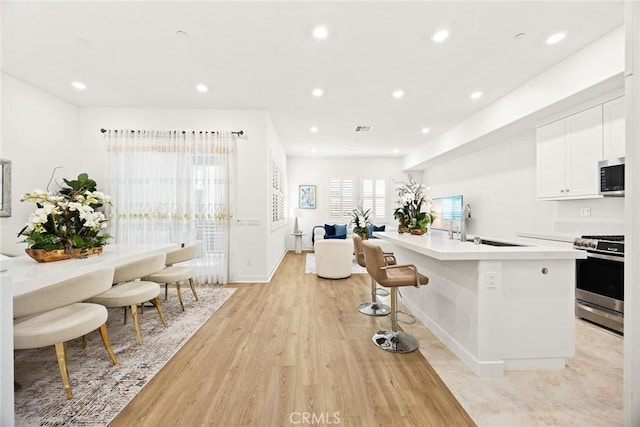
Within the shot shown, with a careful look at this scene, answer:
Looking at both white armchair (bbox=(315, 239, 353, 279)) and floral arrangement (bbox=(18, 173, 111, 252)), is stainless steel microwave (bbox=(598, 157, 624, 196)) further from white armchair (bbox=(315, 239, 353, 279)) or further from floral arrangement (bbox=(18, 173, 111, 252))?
floral arrangement (bbox=(18, 173, 111, 252))

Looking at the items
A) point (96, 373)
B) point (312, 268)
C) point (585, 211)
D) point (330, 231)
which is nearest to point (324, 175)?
point (330, 231)

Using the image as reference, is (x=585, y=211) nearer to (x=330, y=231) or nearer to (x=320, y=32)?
(x=320, y=32)

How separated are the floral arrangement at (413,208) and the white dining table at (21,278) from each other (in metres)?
2.93

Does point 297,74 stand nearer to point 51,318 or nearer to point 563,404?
point 51,318

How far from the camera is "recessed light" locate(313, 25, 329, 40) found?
8.32 ft

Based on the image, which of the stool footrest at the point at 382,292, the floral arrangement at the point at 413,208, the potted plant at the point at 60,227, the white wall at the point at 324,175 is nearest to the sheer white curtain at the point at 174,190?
the potted plant at the point at 60,227

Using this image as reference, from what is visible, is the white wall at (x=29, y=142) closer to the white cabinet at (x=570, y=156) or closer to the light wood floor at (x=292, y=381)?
the light wood floor at (x=292, y=381)

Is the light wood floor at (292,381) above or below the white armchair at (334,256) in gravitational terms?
below

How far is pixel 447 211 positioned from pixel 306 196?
162 inches

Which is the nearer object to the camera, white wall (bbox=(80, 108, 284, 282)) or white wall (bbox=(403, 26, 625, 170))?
white wall (bbox=(403, 26, 625, 170))

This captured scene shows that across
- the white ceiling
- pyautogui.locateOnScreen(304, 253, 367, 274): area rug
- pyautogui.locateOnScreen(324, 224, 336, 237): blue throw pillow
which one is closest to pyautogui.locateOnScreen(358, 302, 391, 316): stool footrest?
pyautogui.locateOnScreen(304, 253, 367, 274): area rug

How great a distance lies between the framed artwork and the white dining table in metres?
5.51

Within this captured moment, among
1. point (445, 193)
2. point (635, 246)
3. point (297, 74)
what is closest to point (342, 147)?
point (445, 193)

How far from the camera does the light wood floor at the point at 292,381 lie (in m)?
1.62
